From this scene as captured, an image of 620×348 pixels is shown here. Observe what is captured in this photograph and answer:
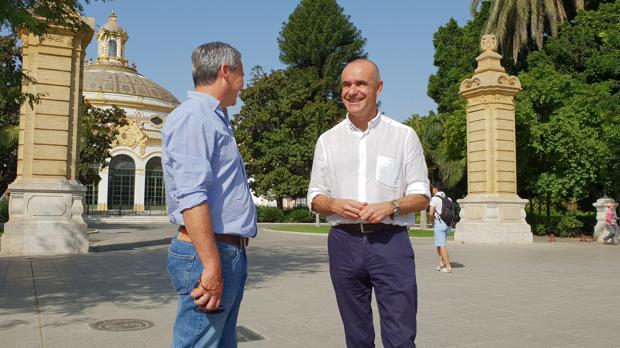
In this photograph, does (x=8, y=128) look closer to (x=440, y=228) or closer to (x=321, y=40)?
(x=440, y=228)

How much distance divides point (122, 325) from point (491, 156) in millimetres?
16645

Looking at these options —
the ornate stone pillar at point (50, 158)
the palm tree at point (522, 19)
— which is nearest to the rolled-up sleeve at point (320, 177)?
the ornate stone pillar at point (50, 158)

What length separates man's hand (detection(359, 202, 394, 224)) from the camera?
3.06 m

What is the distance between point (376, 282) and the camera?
10.4 feet

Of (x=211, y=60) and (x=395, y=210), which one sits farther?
(x=395, y=210)

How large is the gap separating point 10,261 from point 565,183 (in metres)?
20.1

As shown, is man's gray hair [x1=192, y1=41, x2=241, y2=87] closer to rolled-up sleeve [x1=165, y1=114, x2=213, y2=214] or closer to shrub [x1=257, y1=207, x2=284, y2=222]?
rolled-up sleeve [x1=165, y1=114, x2=213, y2=214]

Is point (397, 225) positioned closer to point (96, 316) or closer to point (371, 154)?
point (371, 154)

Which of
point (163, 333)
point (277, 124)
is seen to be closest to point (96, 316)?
point (163, 333)

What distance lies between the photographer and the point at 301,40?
47.5 metres

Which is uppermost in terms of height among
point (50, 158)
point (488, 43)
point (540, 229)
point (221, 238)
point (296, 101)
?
point (296, 101)

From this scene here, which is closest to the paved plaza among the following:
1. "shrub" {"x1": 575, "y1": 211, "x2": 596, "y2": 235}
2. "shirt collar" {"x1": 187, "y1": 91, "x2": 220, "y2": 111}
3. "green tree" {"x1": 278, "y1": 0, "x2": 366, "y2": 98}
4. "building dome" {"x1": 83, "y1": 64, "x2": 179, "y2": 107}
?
"shirt collar" {"x1": 187, "y1": 91, "x2": 220, "y2": 111}

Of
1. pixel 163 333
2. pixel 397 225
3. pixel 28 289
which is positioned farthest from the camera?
pixel 28 289

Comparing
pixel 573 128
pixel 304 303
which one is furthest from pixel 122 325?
pixel 573 128
